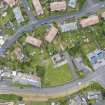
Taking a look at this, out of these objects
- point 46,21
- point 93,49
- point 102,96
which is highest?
point 46,21

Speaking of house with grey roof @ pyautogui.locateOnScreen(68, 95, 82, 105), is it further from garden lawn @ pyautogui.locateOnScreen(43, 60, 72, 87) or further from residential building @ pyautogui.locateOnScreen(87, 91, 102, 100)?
garden lawn @ pyautogui.locateOnScreen(43, 60, 72, 87)

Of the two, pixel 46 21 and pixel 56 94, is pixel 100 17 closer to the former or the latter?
pixel 46 21

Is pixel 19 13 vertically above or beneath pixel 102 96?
above

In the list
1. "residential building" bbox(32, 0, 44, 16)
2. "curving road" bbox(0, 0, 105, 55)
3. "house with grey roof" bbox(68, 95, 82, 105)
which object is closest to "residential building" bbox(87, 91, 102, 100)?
"house with grey roof" bbox(68, 95, 82, 105)

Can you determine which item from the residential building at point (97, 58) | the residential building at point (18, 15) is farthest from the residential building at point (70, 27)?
the residential building at point (18, 15)

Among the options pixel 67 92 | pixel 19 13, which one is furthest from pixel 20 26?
pixel 67 92

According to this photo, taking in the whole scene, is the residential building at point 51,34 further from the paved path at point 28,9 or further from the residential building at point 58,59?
the paved path at point 28,9
